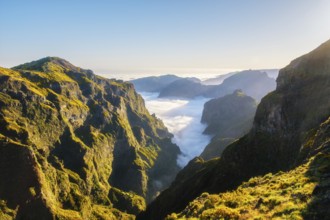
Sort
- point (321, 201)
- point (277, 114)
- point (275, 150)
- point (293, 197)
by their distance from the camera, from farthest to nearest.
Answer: point (277, 114) → point (275, 150) → point (293, 197) → point (321, 201)

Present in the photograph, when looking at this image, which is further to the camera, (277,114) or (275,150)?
(277,114)

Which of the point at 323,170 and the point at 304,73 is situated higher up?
the point at 304,73

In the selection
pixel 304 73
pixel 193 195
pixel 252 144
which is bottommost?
pixel 193 195

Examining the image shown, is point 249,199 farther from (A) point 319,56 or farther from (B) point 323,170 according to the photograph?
(A) point 319,56

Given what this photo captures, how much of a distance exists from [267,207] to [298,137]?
10636 cm

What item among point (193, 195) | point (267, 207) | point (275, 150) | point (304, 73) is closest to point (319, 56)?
point (304, 73)

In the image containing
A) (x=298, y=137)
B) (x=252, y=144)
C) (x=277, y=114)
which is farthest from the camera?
(x=252, y=144)

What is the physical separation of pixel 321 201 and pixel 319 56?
15813 cm

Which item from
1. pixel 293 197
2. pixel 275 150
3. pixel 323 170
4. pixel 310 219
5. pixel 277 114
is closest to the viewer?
pixel 310 219

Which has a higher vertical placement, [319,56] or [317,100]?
[319,56]

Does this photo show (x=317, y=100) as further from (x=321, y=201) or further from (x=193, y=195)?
(x=321, y=201)

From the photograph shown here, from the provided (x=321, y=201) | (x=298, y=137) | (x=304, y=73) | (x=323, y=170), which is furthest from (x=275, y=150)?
(x=321, y=201)

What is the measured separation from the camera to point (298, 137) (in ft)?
490

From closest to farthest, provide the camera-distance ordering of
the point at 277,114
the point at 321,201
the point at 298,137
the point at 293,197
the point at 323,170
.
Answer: the point at 321,201 < the point at 293,197 < the point at 323,170 < the point at 298,137 < the point at 277,114
